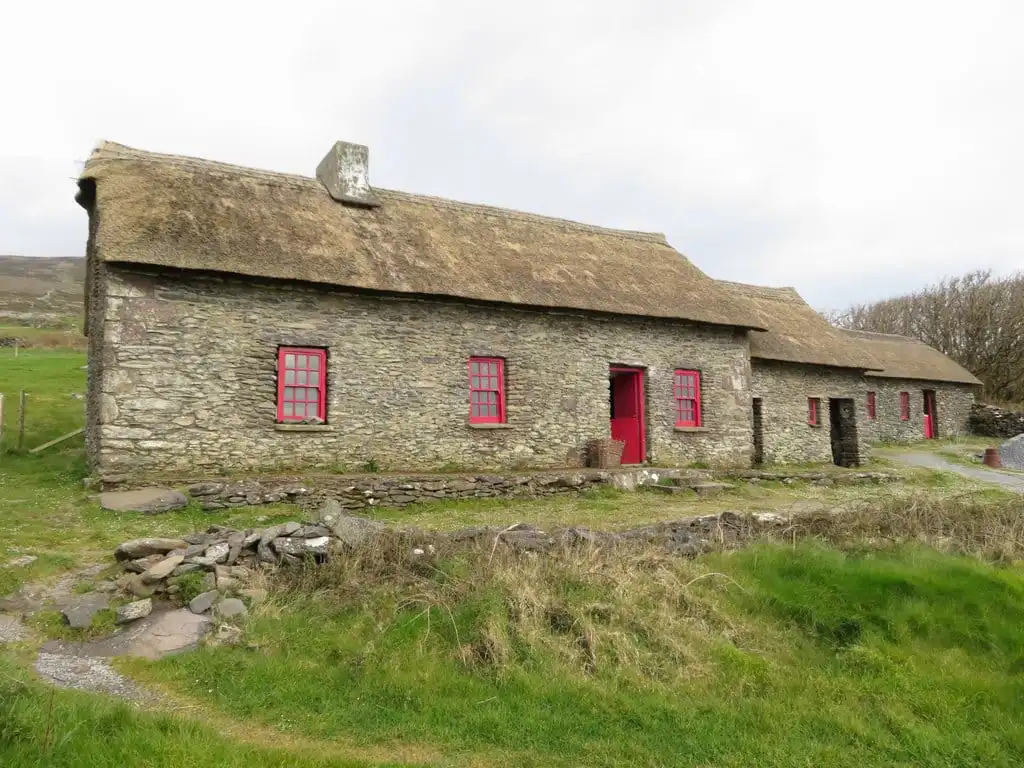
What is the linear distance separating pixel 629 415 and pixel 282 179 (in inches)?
390

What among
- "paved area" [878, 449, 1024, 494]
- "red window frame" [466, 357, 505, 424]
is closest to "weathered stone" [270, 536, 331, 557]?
"red window frame" [466, 357, 505, 424]

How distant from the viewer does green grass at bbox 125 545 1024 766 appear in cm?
450

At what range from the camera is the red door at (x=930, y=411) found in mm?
29969

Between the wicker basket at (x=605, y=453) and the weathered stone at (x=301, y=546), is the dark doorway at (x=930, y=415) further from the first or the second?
the weathered stone at (x=301, y=546)

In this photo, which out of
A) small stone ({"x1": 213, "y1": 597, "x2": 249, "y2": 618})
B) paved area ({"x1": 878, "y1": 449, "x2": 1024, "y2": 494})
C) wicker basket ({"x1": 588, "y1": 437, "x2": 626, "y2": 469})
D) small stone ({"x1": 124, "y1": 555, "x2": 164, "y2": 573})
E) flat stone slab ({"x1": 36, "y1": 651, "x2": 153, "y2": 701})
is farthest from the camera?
paved area ({"x1": 878, "y1": 449, "x2": 1024, "y2": 494})

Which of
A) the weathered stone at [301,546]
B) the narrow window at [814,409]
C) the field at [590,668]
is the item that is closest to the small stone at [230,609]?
the field at [590,668]

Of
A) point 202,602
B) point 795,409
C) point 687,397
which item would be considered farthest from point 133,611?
point 795,409

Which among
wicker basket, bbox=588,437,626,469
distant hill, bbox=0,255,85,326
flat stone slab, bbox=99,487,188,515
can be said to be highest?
distant hill, bbox=0,255,85,326

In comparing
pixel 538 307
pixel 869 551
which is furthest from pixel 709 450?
pixel 869 551

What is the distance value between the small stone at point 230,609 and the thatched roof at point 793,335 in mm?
16326

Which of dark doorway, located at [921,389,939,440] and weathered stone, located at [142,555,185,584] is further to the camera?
dark doorway, located at [921,389,939,440]

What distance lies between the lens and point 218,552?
6.82m

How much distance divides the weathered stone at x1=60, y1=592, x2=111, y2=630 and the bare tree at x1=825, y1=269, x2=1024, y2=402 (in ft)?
Answer: 140

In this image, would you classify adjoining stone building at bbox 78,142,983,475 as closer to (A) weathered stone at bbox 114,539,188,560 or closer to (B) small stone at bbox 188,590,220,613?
(A) weathered stone at bbox 114,539,188,560
